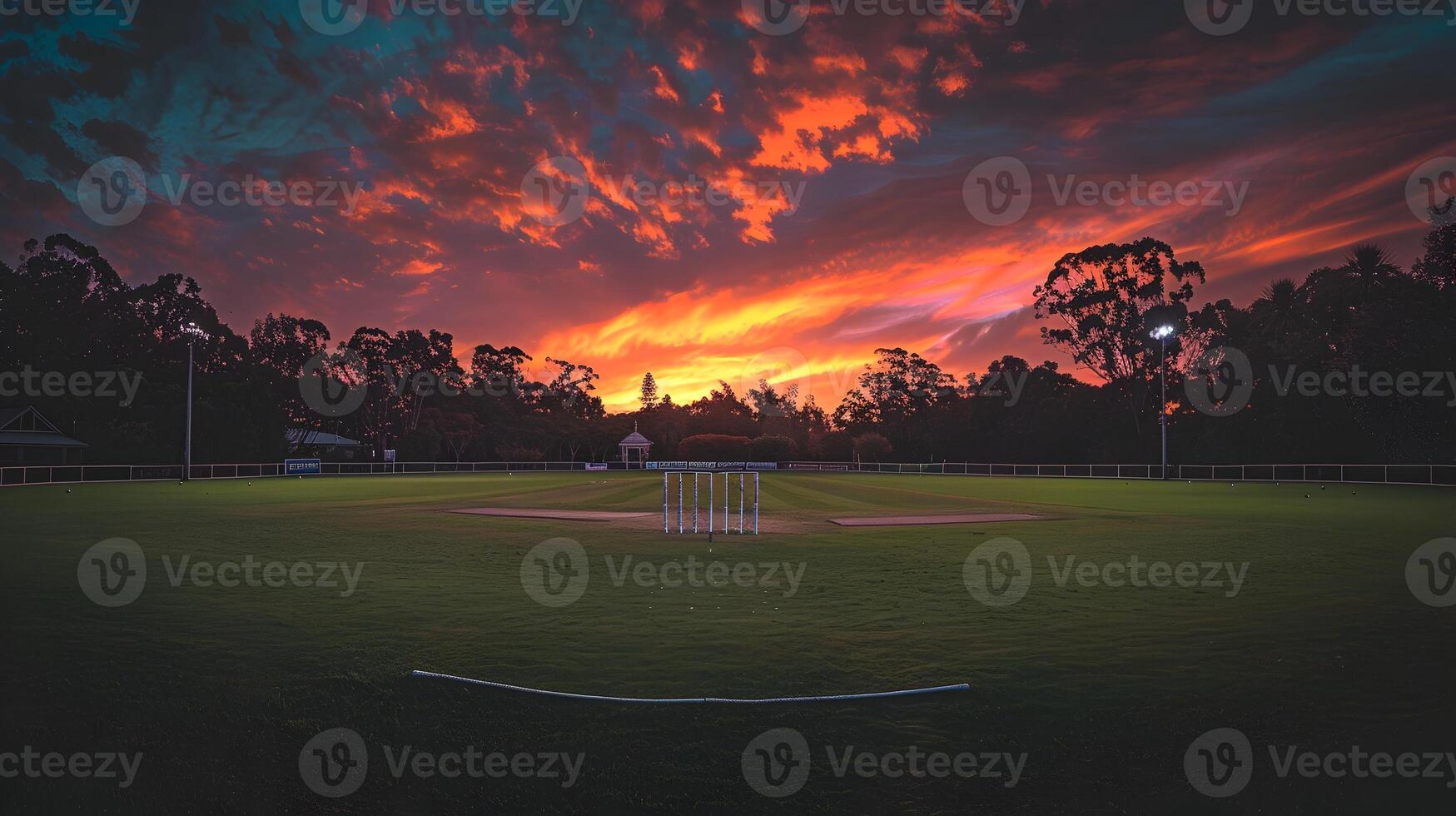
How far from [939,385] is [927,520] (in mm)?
84703

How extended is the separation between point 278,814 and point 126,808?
88 centimetres

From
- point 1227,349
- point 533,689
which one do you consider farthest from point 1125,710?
point 1227,349

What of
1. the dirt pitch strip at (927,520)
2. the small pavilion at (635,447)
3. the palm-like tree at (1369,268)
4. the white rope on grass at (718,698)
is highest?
the palm-like tree at (1369,268)

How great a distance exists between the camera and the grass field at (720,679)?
4859mm

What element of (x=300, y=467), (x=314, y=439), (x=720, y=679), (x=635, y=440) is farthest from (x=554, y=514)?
(x=314, y=439)

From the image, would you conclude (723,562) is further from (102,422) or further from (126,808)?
(102,422)

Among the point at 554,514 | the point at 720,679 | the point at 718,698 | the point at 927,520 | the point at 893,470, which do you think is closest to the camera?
the point at 718,698

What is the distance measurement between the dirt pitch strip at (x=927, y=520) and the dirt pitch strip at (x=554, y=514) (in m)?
6.09

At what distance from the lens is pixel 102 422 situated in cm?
6141

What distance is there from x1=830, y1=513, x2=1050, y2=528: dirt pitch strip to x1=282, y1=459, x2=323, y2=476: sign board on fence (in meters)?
53.2

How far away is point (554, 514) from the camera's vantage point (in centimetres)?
2394

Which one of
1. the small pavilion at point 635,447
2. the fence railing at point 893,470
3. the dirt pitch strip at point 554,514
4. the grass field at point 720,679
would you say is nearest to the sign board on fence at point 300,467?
the fence railing at point 893,470

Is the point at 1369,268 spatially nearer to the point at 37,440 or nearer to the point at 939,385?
the point at 939,385

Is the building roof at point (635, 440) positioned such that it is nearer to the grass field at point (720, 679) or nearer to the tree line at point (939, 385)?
the tree line at point (939, 385)
